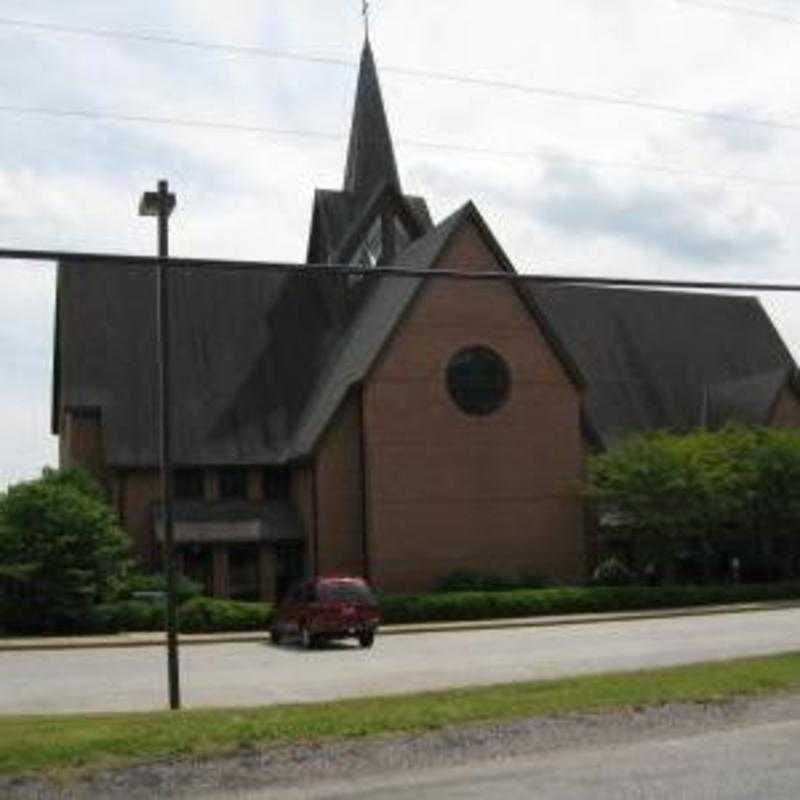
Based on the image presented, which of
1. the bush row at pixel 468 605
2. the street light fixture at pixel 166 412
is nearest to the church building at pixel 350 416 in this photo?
the bush row at pixel 468 605

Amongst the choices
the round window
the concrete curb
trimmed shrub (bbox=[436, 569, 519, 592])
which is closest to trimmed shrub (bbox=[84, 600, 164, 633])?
the concrete curb

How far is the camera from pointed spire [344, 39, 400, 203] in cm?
6009

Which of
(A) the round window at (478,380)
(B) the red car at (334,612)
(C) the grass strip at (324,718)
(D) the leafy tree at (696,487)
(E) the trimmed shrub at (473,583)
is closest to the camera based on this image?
(C) the grass strip at (324,718)

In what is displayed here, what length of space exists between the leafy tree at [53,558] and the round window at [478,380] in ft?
40.6

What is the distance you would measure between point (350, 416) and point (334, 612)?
14.4 m

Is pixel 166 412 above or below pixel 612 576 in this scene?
above

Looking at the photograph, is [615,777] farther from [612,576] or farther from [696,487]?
[612,576]

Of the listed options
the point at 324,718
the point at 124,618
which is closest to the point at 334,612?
the point at 124,618

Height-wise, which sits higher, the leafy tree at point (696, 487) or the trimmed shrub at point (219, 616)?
the leafy tree at point (696, 487)

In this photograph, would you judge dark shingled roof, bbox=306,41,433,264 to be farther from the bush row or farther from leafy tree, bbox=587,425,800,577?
the bush row

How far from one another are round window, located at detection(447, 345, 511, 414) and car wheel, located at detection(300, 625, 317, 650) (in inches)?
621

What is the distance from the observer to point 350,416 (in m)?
47.6

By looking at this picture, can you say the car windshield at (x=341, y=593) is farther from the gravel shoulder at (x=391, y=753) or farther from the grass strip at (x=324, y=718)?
the gravel shoulder at (x=391, y=753)

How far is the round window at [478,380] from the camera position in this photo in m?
48.7
